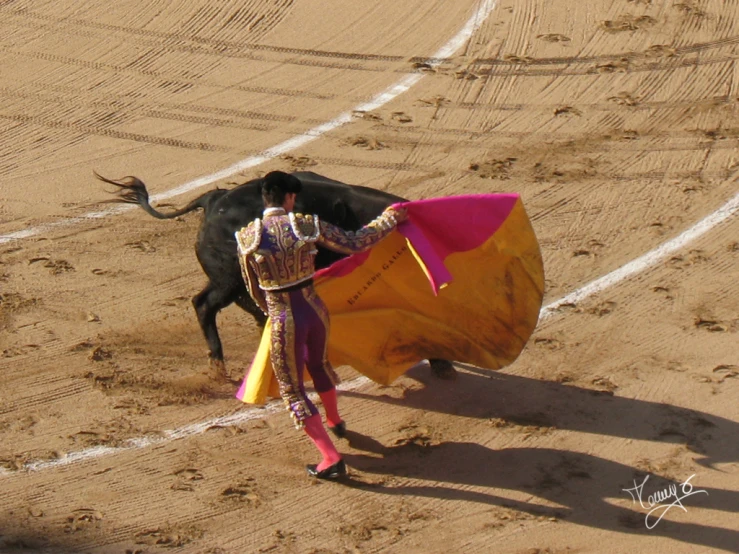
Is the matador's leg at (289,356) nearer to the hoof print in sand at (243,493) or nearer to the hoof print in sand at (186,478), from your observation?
the hoof print in sand at (243,493)

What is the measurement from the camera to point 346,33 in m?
10.2

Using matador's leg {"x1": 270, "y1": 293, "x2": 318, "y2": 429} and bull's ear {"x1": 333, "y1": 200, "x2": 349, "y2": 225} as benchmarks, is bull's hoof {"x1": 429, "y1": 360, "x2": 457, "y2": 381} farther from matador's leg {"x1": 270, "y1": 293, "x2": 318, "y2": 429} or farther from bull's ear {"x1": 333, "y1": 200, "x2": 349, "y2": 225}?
matador's leg {"x1": 270, "y1": 293, "x2": 318, "y2": 429}

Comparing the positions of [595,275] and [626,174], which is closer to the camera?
[595,275]

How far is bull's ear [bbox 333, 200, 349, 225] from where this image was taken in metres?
5.80

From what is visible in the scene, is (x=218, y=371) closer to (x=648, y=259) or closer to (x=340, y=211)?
(x=340, y=211)

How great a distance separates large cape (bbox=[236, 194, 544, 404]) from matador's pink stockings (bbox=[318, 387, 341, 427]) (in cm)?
42

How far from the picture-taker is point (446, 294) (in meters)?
5.75

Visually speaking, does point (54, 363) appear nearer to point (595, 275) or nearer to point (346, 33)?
point (595, 275)

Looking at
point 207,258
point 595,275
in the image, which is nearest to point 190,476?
point 207,258

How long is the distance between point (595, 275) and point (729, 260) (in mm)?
847

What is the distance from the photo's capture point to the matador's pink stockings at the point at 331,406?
529cm

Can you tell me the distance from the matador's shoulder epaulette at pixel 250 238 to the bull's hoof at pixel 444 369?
1501 millimetres
